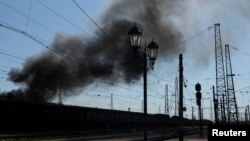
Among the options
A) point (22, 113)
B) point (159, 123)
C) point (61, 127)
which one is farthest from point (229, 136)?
point (159, 123)

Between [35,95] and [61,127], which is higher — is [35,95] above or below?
above

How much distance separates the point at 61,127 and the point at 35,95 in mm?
9839

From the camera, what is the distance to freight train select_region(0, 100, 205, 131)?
151 ft

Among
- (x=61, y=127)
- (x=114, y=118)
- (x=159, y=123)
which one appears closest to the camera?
(x=61, y=127)

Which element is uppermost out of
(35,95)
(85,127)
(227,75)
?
(227,75)

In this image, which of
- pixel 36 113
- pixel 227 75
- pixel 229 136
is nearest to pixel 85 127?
pixel 36 113

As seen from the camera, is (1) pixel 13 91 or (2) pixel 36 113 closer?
(2) pixel 36 113

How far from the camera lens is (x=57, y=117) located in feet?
181

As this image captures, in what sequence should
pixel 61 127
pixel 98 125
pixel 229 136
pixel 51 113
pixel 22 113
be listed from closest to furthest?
pixel 229 136 → pixel 22 113 → pixel 51 113 → pixel 61 127 → pixel 98 125

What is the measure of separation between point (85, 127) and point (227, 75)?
4380 centimetres

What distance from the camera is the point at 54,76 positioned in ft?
197

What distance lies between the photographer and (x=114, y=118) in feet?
243

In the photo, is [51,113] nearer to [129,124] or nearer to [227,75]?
→ [129,124]

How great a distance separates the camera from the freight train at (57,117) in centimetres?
4602
